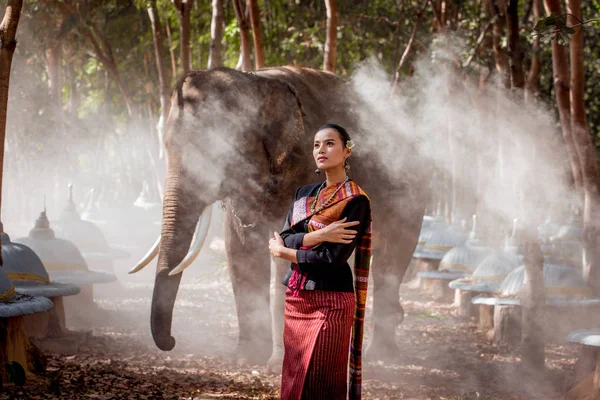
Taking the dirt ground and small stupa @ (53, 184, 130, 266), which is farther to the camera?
A: small stupa @ (53, 184, 130, 266)

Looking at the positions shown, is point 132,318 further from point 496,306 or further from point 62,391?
point 62,391

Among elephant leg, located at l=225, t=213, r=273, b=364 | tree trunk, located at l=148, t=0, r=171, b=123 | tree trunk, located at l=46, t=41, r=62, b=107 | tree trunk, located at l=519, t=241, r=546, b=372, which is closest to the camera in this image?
elephant leg, located at l=225, t=213, r=273, b=364

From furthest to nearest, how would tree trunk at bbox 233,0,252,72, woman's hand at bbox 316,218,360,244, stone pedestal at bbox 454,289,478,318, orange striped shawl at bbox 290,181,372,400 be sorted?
1. tree trunk at bbox 233,0,252,72
2. stone pedestal at bbox 454,289,478,318
3. orange striped shawl at bbox 290,181,372,400
4. woman's hand at bbox 316,218,360,244

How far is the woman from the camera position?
4.55 metres

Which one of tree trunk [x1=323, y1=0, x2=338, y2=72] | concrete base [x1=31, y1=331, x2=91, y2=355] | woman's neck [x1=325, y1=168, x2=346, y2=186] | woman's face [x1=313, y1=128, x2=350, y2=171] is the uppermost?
tree trunk [x1=323, y1=0, x2=338, y2=72]

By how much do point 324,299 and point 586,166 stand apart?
6.40m

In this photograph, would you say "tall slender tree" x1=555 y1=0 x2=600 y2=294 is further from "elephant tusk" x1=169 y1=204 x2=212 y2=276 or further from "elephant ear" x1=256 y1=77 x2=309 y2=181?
"elephant tusk" x1=169 y1=204 x2=212 y2=276

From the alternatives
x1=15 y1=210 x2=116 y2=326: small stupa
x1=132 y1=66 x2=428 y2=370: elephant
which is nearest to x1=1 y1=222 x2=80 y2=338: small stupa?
x1=132 y1=66 x2=428 y2=370: elephant

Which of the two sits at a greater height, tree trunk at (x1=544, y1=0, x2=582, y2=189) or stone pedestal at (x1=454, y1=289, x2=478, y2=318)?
tree trunk at (x1=544, y1=0, x2=582, y2=189)

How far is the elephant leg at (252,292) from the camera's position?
26.2 feet

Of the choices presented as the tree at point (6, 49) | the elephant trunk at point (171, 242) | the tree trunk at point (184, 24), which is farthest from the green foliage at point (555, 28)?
the tree trunk at point (184, 24)

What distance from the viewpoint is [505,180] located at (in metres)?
12.5

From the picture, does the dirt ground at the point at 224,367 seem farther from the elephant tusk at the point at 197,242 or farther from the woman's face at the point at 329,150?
the woman's face at the point at 329,150

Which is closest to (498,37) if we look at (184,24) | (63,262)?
(184,24)
